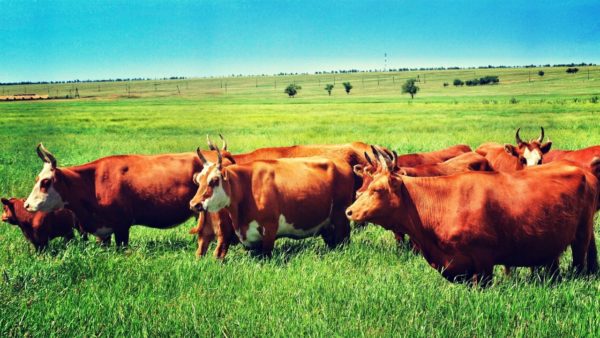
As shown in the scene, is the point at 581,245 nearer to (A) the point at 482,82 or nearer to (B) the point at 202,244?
(B) the point at 202,244

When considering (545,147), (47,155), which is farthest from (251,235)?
(545,147)

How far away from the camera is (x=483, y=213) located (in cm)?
584

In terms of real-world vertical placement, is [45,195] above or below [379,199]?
below

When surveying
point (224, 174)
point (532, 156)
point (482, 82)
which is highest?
point (482, 82)

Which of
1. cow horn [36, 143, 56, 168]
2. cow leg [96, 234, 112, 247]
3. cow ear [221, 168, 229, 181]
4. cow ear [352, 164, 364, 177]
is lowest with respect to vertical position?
cow leg [96, 234, 112, 247]

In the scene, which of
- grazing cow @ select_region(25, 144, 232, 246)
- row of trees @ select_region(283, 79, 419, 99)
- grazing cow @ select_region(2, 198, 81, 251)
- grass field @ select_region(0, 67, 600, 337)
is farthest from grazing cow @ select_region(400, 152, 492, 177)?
row of trees @ select_region(283, 79, 419, 99)

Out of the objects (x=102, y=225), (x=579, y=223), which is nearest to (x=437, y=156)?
(x=579, y=223)

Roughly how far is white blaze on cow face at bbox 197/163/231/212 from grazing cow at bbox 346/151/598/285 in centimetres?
197

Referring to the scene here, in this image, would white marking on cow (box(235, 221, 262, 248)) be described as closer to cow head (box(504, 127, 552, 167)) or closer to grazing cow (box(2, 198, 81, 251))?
grazing cow (box(2, 198, 81, 251))

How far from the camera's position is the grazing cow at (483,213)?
588 cm

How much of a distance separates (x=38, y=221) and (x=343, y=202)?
15.5 ft

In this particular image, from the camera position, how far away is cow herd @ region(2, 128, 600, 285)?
5.95 metres

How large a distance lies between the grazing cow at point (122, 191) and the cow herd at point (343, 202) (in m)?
0.02

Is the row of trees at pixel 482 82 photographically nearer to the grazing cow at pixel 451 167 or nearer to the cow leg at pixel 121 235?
the grazing cow at pixel 451 167
